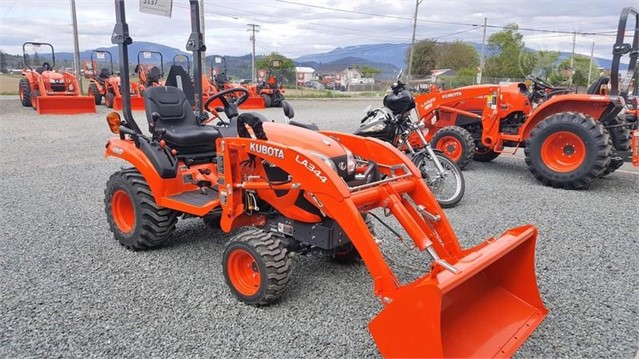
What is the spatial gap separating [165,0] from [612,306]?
403 centimetres

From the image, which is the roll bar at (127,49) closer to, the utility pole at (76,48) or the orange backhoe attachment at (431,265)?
the orange backhoe attachment at (431,265)

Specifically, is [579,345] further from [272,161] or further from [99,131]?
[99,131]

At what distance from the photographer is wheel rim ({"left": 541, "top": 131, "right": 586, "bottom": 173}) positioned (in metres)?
6.30

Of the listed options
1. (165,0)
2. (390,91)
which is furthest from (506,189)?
(165,0)

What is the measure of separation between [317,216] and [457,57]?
6264cm

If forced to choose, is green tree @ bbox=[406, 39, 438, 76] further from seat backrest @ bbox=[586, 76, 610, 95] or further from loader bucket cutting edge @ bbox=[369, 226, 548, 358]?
loader bucket cutting edge @ bbox=[369, 226, 548, 358]

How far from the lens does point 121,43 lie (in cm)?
391

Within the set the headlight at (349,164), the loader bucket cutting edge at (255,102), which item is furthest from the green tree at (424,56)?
the headlight at (349,164)

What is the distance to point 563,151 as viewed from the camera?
6465 millimetres

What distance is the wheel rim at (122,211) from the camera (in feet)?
13.4

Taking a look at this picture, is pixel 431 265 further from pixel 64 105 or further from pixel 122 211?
pixel 64 105

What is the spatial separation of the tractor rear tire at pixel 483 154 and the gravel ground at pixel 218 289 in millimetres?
2264

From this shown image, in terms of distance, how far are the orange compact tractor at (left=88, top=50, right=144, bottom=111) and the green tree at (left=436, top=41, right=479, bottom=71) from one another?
48.7 meters

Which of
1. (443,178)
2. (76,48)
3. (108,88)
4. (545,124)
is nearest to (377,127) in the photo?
(443,178)
